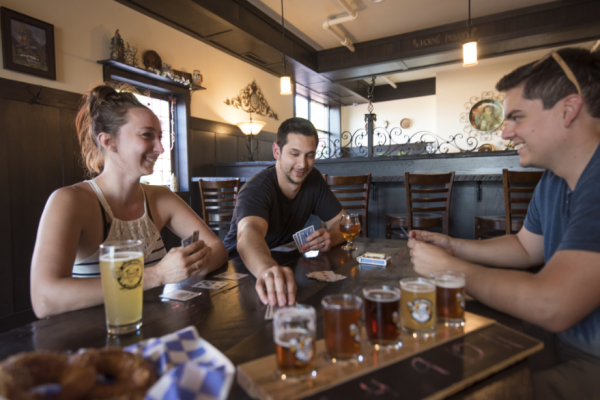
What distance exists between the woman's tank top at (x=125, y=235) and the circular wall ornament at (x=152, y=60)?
3.45 m

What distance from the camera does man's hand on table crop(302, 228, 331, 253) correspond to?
1.66 m

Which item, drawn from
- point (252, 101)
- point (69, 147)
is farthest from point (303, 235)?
point (252, 101)

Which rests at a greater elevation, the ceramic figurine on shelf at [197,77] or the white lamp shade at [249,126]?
the ceramic figurine on shelf at [197,77]

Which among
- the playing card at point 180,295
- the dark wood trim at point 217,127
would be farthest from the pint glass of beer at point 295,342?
the dark wood trim at point 217,127

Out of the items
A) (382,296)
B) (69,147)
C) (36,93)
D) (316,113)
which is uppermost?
(316,113)

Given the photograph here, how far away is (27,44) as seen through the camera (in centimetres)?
321

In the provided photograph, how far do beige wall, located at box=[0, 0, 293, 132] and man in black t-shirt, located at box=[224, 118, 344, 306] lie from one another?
4.04ft

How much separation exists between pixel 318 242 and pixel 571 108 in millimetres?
1064

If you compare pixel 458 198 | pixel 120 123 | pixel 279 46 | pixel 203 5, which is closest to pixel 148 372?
pixel 120 123

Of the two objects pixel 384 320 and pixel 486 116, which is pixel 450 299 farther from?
pixel 486 116

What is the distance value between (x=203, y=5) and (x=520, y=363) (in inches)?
174

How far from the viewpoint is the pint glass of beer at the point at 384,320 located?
0.71m

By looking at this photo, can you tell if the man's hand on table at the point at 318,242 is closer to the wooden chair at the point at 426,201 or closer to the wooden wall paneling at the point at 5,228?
the wooden chair at the point at 426,201

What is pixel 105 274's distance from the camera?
84 centimetres
